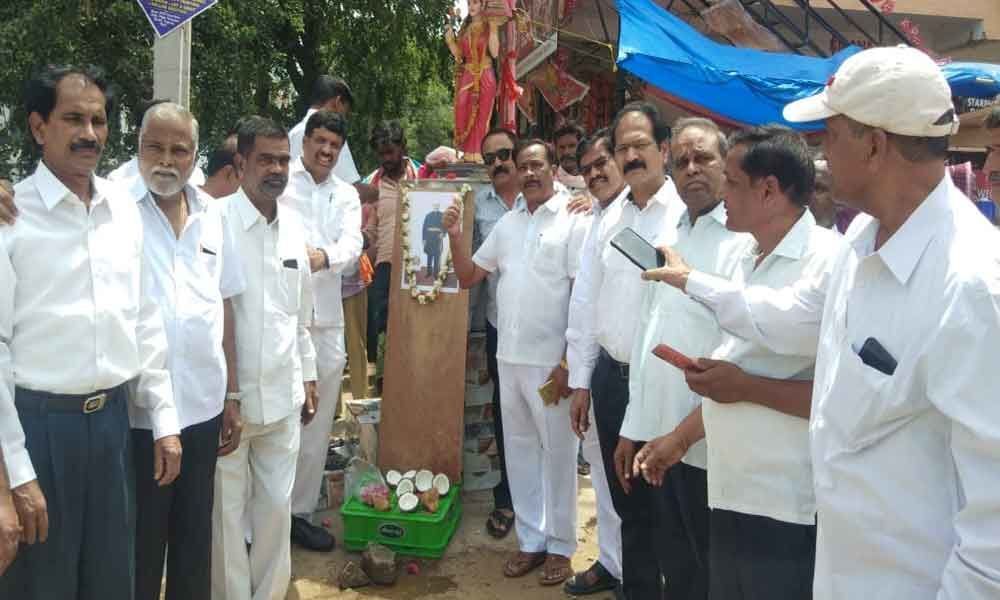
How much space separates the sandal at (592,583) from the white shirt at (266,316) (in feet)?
5.51

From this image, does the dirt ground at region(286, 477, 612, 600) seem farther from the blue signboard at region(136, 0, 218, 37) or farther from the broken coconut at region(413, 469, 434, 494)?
the blue signboard at region(136, 0, 218, 37)

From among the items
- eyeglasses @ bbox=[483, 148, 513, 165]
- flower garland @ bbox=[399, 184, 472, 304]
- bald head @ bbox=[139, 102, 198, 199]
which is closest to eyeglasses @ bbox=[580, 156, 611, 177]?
eyeglasses @ bbox=[483, 148, 513, 165]

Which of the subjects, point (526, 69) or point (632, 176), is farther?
point (526, 69)

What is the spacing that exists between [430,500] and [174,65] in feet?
9.78

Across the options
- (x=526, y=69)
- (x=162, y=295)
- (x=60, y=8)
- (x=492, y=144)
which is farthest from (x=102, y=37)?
(x=162, y=295)

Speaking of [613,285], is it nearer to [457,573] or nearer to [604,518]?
[604,518]

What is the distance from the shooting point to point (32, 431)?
2.32 m

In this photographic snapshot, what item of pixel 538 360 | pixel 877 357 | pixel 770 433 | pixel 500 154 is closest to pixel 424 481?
pixel 538 360

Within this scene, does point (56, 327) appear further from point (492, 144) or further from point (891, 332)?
point (492, 144)

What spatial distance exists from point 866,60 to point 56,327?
226 cm

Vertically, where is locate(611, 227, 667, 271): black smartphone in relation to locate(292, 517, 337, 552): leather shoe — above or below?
above

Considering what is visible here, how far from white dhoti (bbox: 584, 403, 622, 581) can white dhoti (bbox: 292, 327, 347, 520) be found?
1582 millimetres

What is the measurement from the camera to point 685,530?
2.85 metres

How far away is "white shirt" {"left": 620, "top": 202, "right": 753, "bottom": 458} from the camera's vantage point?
2.77m
